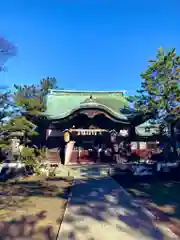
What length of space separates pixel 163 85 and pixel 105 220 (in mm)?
10414

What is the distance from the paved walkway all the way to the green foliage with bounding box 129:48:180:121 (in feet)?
24.4

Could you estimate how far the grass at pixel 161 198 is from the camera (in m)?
4.61

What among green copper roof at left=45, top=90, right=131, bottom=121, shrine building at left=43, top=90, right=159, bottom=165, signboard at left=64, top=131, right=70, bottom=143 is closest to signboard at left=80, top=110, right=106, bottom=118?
shrine building at left=43, top=90, right=159, bottom=165

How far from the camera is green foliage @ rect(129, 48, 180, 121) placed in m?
12.6

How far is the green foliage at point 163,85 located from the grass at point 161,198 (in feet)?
18.0

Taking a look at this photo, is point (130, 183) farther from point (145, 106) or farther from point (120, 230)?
point (145, 106)

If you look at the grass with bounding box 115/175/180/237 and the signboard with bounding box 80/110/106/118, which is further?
the signboard with bounding box 80/110/106/118

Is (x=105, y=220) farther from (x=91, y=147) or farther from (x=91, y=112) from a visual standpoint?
(x=91, y=147)

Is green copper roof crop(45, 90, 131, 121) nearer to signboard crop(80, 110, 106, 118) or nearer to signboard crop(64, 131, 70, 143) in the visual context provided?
signboard crop(80, 110, 106, 118)

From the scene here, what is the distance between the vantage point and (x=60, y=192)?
287 inches

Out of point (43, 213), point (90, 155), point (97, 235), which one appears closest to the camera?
Result: point (97, 235)

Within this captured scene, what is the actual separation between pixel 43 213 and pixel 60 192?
89.5 inches

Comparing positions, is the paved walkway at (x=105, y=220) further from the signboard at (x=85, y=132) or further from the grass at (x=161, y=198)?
the signboard at (x=85, y=132)

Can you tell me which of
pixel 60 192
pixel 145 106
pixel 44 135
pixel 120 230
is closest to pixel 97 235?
pixel 120 230
